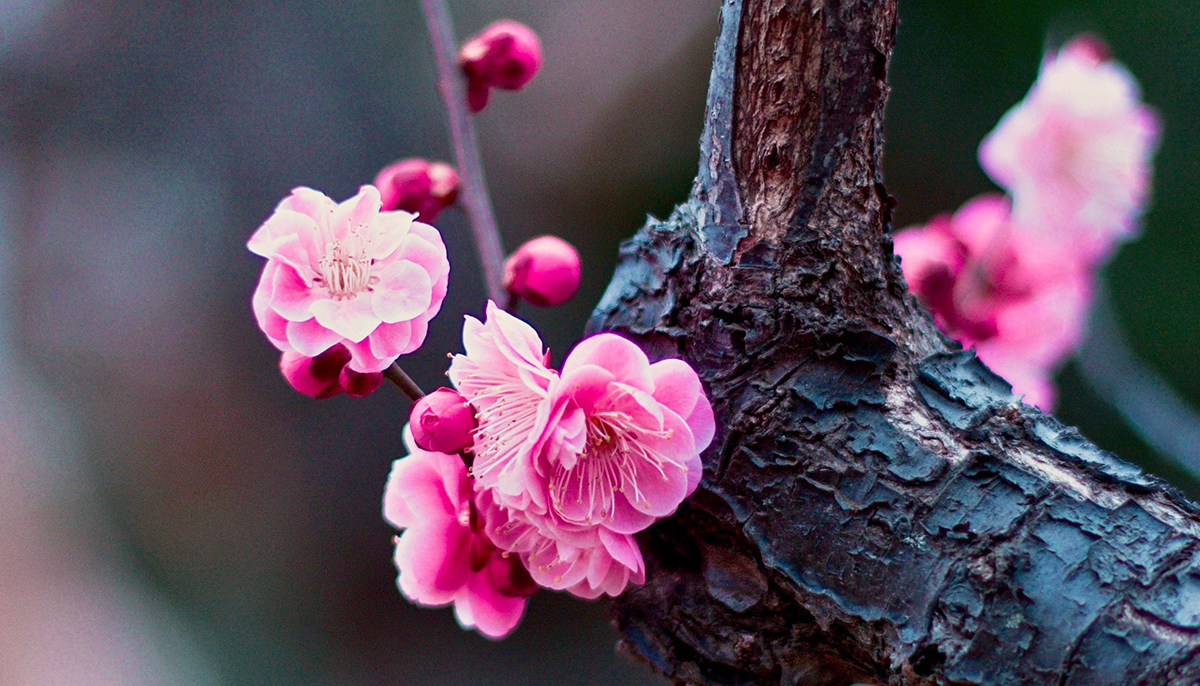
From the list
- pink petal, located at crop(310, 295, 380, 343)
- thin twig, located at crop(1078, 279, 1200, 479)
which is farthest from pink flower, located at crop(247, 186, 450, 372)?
thin twig, located at crop(1078, 279, 1200, 479)

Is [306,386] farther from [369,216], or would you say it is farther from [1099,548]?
[1099,548]

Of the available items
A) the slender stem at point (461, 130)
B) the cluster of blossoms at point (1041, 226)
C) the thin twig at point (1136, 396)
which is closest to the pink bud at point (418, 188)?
the slender stem at point (461, 130)

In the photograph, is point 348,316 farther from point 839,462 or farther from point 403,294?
point 839,462

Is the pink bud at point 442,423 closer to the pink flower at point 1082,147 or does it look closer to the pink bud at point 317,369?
the pink bud at point 317,369

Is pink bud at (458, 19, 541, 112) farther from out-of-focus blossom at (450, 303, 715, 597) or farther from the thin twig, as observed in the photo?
the thin twig

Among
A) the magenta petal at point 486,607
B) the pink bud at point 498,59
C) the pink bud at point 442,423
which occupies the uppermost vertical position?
the pink bud at point 498,59

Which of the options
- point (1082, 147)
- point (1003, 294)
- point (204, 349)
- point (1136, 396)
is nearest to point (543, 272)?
point (1003, 294)

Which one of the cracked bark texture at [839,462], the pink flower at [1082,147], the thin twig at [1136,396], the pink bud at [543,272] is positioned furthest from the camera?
the thin twig at [1136,396]
